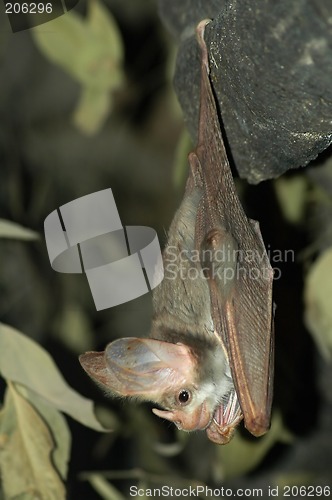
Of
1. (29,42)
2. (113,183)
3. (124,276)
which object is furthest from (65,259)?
(29,42)

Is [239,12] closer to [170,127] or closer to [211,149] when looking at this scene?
[211,149]

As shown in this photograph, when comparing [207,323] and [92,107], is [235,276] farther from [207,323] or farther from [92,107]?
[92,107]

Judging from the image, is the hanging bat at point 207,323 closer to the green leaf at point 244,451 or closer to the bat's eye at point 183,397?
the bat's eye at point 183,397

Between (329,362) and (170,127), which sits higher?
(170,127)

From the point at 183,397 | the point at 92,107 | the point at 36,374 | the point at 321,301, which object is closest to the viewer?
the point at 183,397

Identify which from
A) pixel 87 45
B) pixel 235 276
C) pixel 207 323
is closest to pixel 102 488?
pixel 207 323
